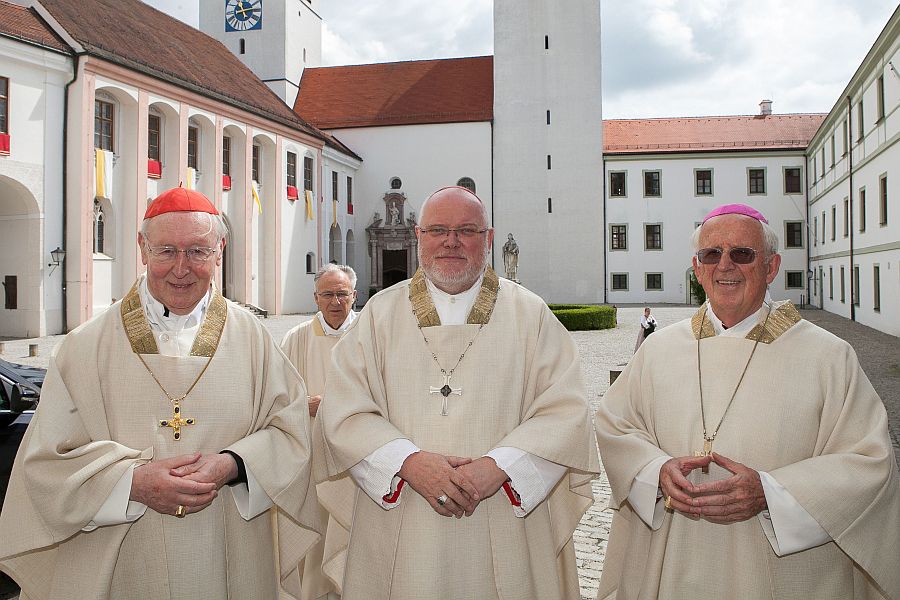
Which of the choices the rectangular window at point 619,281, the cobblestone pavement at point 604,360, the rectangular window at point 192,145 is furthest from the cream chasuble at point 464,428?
the rectangular window at point 619,281

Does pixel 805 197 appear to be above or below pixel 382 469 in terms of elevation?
above

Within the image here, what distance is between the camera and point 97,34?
73.8 ft

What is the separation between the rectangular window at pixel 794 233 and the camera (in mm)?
39906

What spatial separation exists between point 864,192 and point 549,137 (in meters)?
16.9

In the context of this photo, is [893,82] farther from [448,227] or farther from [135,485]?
[135,485]

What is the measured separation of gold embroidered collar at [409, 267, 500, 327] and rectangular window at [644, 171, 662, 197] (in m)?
39.3

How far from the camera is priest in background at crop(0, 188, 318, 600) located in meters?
2.70

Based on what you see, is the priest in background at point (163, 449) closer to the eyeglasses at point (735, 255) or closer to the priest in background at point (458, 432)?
the priest in background at point (458, 432)

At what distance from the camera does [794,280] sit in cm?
4034

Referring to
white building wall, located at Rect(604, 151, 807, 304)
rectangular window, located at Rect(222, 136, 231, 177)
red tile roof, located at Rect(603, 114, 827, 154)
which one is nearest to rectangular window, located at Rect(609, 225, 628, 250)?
white building wall, located at Rect(604, 151, 807, 304)

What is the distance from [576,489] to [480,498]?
0.66 metres

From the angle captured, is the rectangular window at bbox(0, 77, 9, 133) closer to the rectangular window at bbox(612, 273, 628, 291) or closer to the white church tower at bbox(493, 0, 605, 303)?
the white church tower at bbox(493, 0, 605, 303)

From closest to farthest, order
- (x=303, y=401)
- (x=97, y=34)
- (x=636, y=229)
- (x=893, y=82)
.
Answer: (x=303, y=401) < (x=893, y=82) < (x=97, y=34) < (x=636, y=229)

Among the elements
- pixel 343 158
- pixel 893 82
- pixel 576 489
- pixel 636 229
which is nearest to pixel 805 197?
pixel 636 229
